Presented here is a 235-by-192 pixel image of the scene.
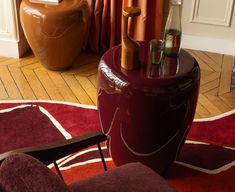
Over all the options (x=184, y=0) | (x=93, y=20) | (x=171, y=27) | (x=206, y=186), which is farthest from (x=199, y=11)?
(x=206, y=186)

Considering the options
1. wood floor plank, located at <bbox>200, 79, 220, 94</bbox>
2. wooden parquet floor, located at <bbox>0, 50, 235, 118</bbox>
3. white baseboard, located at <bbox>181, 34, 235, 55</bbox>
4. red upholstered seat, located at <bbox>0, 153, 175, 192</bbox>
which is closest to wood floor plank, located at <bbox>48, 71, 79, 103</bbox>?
wooden parquet floor, located at <bbox>0, 50, 235, 118</bbox>

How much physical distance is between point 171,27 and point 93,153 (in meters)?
0.81

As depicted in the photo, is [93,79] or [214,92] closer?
[214,92]

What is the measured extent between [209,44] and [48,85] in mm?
1383

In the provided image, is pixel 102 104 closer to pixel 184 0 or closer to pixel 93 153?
pixel 93 153

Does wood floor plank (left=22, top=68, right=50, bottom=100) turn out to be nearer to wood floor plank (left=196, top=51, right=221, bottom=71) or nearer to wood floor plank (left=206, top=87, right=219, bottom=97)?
wood floor plank (left=206, top=87, right=219, bottom=97)

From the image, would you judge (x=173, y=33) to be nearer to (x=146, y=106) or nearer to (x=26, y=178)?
(x=146, y=106)

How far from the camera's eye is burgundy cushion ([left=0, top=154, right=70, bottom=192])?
0.90 metres

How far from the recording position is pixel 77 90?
264 cm

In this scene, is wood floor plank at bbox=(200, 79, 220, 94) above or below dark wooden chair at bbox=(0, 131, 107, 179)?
below

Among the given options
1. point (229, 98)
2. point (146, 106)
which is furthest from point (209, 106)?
point (146, 106)

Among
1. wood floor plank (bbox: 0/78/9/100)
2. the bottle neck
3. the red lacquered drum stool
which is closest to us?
the red lacquered drum stool

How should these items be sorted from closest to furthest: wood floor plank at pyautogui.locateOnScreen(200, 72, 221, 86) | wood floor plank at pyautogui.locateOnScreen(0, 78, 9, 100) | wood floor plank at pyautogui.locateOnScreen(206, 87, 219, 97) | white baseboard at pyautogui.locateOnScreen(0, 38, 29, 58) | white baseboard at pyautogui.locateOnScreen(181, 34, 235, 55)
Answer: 1. wood floor plank at pyautogui.locateOnScreen(0, 78, 9, 100)
2. wood floor plank at pyautogui.locateOnScreen(206, 87, 219, 97)
3. wood floor plank at pyautogui.locateOnScreen(200, 72, 221, 86)
4. white baseboard at pyautogui.locateOnScreen(0, 38, 29, 58)
5. white baseboard at pyautogui.locateOnScreen(181, 34, 235, 55)

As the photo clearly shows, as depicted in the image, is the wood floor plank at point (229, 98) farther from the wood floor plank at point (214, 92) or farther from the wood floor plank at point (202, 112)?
the wood floor plank at point (202, 112)
